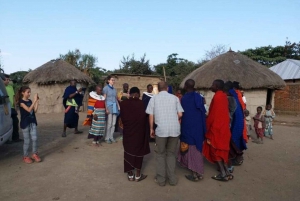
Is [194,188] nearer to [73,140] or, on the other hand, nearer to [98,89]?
[98,89]

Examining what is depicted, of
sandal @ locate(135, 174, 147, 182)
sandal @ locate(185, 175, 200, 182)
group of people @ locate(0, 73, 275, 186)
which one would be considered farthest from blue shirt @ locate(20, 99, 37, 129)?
sandal @ locate(185, 175, 200, 182)

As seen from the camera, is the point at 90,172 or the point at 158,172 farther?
the point at 90,172

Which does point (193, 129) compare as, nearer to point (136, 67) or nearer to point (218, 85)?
point (218, 85)

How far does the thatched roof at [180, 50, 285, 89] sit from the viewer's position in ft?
43.8

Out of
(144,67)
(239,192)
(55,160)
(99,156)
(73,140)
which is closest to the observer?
(239,192)

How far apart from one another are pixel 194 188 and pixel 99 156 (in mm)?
2515

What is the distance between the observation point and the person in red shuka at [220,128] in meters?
4.08

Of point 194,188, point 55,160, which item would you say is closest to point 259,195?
point 194,188

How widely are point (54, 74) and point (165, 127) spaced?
1407cm

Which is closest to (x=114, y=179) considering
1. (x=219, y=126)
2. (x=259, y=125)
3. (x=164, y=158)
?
(x=164, y=158)

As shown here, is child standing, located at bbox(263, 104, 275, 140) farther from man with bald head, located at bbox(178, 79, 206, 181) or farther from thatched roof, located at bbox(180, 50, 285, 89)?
thatched roof, located at bbox(180, 50, 285, 89)

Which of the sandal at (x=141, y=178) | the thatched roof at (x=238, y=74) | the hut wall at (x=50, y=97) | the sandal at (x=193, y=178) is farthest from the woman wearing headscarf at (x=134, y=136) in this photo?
the hut wall at (x=50, y=97)

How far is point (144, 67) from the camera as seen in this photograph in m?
27.3

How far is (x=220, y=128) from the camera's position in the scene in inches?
160
